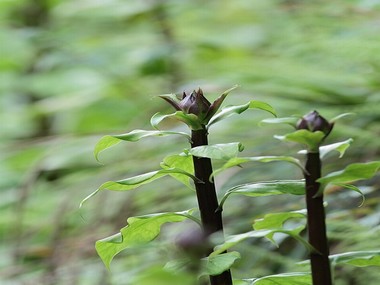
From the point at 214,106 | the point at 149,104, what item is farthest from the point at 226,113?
the point at 149,104

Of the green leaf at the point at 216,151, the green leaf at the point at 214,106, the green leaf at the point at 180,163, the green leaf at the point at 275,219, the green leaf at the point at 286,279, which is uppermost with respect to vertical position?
the green leaf at the point at 214,106

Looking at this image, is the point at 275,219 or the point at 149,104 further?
the point at 149,104

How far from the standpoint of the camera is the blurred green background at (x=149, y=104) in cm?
93

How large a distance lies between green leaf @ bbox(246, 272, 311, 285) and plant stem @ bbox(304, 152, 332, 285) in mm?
32

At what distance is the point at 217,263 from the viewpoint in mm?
350

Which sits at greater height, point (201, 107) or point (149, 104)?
point (201, 107)

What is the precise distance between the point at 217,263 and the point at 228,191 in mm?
39

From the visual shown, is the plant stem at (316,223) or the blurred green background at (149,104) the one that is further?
the blurred green background at (149,104)

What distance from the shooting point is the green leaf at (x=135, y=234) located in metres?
0.38

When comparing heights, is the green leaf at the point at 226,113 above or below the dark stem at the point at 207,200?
above

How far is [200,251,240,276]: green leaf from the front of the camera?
0.34m

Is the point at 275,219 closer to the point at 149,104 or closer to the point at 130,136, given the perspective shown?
the point at 130,136

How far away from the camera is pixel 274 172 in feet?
3.37

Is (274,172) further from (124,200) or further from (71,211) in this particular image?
(71,211)
